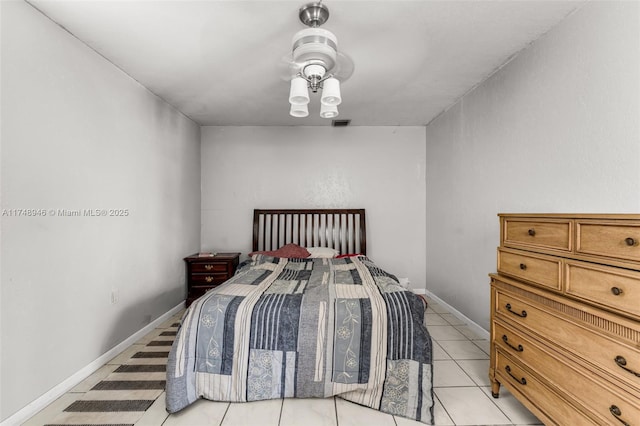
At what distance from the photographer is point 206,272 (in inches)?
142

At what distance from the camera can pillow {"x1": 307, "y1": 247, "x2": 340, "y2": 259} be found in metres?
3.70

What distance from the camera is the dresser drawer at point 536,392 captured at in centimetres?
130

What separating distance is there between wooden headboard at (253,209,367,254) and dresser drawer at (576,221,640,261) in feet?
9.36

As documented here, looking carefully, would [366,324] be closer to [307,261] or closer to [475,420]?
[475,420]

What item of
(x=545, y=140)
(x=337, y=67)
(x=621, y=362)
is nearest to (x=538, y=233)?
(x=621, y=362)

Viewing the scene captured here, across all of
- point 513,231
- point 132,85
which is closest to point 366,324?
point 513,231

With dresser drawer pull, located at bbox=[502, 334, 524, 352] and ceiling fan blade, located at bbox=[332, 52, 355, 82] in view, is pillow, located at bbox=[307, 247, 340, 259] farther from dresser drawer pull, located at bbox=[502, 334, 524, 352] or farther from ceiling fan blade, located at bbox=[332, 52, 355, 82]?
dresser drawer pull, located at bbox=[502, 334, 524, 352]

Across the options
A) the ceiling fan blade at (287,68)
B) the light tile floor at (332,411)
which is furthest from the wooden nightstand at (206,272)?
the ceiling fan blade at (287,68)

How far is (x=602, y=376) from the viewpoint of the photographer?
3.89 feet

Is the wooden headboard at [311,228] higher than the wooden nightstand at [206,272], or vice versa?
the wooden headboard at [311,228]

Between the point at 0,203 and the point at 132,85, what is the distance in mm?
1564

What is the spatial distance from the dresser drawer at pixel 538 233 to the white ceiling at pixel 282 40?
1.29m

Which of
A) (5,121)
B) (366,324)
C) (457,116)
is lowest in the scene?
(366,324)

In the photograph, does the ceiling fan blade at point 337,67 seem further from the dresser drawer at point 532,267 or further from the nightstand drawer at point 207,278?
the nightstand drawer at point 207,278
